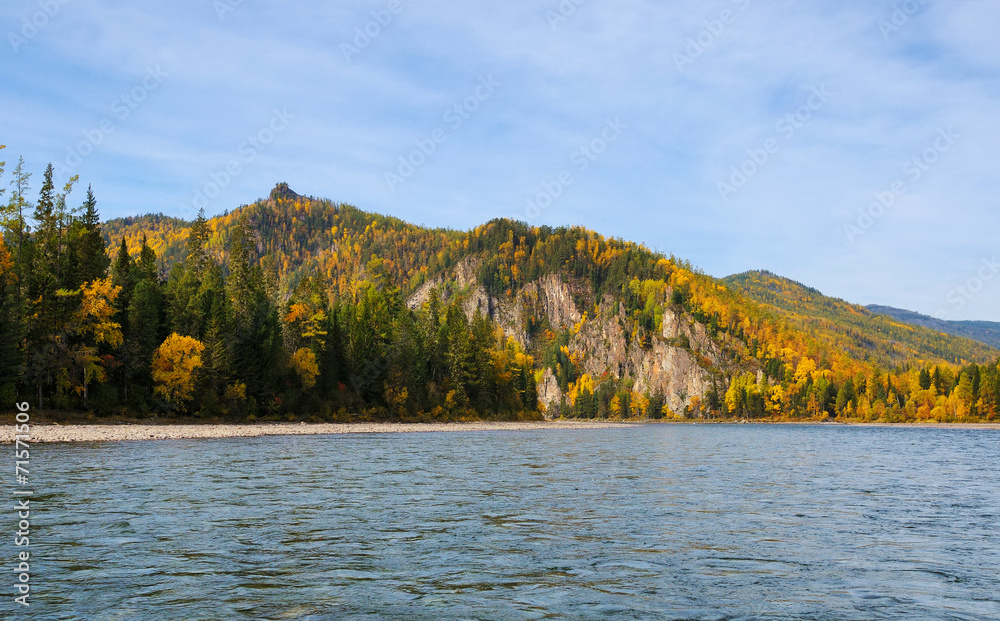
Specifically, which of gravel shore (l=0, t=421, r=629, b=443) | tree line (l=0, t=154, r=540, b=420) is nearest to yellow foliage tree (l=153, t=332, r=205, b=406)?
tree line (l=0, t=154, r=540, b=420)

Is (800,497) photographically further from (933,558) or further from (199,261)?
(199,261)

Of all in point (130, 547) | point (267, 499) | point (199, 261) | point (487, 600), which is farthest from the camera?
point (199, 261)

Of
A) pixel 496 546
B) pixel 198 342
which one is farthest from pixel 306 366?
pixel 496 546

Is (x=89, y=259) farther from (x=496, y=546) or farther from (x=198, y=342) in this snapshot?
(x=496, y=546)

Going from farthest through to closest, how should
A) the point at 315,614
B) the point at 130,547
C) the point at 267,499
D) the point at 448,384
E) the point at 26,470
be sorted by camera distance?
the point at 448,384 → the point at 26,470 → the point at 267,499 → the point at 130,547 → the point at 315,614

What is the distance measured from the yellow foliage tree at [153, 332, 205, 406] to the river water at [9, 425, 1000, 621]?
42757 millimetres

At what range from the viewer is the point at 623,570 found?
15508 millimetres

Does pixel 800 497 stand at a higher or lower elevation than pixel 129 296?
lower

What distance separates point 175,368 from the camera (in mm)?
76750

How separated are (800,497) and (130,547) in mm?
24847

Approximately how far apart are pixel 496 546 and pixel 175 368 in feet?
227

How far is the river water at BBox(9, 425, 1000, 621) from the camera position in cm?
1273

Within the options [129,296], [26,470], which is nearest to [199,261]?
[129,296]

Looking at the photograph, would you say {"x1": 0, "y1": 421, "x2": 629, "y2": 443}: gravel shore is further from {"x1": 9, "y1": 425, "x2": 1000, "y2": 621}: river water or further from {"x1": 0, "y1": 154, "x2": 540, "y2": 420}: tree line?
{"x1": 9, "y1": 425, "x2": 1000, "y2": 621}: river water
